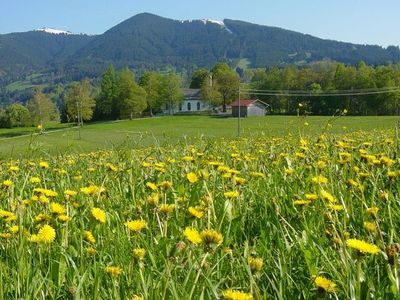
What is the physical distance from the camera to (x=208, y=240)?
1.19 metres

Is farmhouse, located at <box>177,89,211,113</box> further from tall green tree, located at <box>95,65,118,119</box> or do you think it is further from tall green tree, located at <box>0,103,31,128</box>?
tall green tree, located at <box>0,103,31,128</box>

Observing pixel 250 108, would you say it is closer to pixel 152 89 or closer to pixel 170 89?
pixel 170 89

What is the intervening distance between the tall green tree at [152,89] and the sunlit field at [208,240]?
118m

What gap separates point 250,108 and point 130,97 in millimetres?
27050

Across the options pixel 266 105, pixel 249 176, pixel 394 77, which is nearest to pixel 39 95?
pixel 266 105

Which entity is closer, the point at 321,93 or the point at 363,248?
the point at 363,248

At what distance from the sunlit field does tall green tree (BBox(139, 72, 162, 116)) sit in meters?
118

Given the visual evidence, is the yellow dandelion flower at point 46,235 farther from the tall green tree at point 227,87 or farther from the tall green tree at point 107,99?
the tall green tree at point 227,87

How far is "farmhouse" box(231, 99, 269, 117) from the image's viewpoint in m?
108

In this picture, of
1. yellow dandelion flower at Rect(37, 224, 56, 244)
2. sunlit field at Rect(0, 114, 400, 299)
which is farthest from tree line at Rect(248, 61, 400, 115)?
yellow dandelion flower at Rect(37, 224, 56, 244)

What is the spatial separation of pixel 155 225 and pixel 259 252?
57 centimetres

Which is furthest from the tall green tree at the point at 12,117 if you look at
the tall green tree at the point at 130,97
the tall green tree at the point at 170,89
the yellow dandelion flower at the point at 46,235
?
the yellow dandelion flower at the point at 46,235

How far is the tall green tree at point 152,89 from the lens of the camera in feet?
396

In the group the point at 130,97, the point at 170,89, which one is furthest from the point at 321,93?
the point at 130,97
